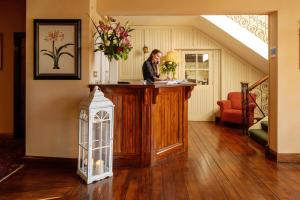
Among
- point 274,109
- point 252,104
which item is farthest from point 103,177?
point 252,104

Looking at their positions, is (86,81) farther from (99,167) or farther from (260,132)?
(260,132)

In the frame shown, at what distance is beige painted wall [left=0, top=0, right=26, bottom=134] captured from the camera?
5.63 m

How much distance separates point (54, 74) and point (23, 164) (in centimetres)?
126

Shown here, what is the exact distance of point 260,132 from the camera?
554 cm

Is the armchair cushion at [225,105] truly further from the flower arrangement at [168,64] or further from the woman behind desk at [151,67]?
the woman behind desk at [151,67]

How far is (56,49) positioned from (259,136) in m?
3.78

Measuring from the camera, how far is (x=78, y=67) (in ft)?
12.3

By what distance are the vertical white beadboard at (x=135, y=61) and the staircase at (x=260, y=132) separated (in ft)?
12.2

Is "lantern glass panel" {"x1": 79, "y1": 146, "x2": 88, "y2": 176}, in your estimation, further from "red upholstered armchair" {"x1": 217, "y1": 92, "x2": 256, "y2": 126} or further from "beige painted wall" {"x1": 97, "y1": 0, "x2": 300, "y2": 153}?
"red upholstered armchair" {"x1": 217, "y1": 92, "x2": 256, "y2": 126}

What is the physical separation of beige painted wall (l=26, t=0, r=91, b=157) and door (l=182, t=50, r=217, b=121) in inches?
198

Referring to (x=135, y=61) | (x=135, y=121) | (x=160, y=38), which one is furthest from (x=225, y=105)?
(x=135, y=121)

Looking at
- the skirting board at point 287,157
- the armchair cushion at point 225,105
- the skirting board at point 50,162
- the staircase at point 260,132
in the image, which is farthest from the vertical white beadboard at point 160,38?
the skirting board at point 50,162

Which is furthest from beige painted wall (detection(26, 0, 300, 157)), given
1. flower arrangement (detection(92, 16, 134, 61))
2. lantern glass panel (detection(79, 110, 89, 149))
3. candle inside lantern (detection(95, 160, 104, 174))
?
candle inside lantern (detection(95, 160, 104, 174))

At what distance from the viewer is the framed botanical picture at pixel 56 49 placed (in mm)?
3762
